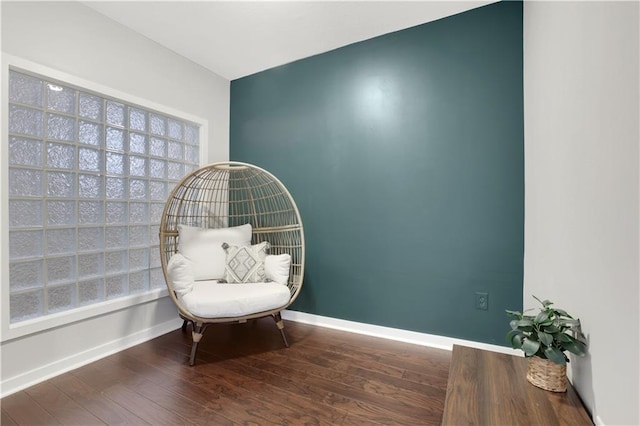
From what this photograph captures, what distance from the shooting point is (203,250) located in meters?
2.29

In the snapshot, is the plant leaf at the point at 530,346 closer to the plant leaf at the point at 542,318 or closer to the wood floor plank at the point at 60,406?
the plant leaf at the point at 542,318

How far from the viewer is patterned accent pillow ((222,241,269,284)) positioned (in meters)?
2.21

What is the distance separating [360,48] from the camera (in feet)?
7.68

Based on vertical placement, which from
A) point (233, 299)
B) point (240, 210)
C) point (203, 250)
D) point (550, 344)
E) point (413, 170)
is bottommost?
point (233, 299)

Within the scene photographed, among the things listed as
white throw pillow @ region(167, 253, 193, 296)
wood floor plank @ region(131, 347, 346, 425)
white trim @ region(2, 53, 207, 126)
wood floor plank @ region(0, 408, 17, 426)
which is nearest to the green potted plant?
wood floor plank @ region(131, 347, 346, 425)

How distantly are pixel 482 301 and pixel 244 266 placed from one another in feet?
5.71

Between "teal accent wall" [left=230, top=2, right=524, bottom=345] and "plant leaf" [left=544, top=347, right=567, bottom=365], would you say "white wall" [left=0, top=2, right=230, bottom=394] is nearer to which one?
"teal accent wall" [left=230, top=2, right=524, bottom=345]

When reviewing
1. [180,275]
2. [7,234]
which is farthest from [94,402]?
[7,234]

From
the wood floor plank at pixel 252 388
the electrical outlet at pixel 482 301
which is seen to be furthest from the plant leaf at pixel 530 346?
the electrical outlet at pixel 482 301

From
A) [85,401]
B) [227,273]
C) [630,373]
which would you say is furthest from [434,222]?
[85,401]

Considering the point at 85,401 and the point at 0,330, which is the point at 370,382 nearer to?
the point at 85,401

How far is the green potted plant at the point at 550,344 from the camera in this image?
95cm

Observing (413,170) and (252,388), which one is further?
(413,170)

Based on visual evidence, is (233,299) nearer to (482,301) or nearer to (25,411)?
(25,411)
